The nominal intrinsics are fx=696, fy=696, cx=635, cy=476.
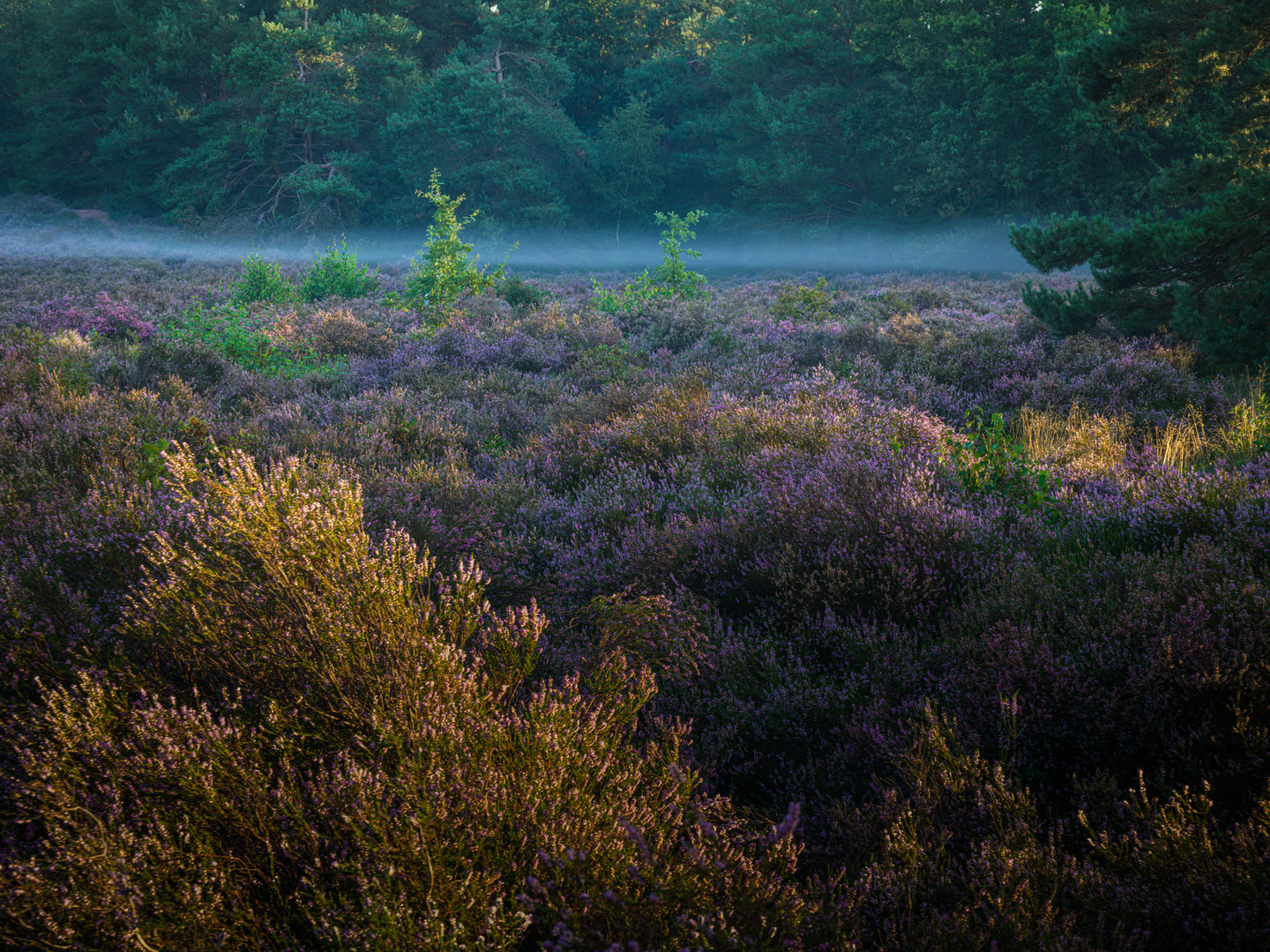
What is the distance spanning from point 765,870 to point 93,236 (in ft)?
146

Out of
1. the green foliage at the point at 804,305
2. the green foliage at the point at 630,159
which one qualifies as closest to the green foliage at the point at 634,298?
the green foliage at the point at 804,305

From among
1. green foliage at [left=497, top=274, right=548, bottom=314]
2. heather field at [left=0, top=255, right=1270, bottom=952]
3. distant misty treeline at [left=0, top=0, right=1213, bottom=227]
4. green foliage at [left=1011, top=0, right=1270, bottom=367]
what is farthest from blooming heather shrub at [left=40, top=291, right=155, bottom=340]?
distant misty treeline at [left=0, top=0, right=1213, bottom=227]

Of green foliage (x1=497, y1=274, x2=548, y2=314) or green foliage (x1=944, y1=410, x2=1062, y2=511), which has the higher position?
green foliage (x1=497, y1=274, x2=548, y2=314)

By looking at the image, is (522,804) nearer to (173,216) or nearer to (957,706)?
(957,706)

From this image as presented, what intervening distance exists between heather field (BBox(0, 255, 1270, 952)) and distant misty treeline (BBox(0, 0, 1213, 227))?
28370mm

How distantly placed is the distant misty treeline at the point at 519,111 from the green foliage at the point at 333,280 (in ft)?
75.5

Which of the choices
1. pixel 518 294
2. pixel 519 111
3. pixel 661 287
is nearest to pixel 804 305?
pixel 661 287

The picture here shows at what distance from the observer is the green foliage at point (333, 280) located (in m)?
15.0

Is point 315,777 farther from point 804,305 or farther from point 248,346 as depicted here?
point 804,305

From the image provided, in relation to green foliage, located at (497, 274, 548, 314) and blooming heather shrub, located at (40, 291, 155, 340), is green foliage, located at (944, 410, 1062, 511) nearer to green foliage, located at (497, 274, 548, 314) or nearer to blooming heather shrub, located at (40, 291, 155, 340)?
green foliage, located at (497, 274, 548, 314)

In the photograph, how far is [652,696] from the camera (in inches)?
100

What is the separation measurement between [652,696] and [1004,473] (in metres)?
2.64

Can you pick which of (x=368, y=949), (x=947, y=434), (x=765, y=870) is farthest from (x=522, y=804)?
(x=947, y=434)

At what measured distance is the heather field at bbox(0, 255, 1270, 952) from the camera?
149 centimetres
